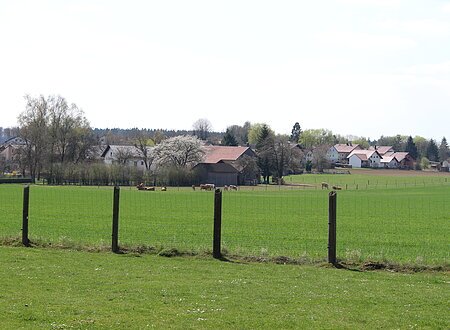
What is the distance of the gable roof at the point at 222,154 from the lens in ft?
424

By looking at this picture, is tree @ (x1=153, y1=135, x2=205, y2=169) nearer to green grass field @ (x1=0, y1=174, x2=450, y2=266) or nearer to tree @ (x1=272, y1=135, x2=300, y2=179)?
tree @ (x1=272, y1=135, x2=300, y2=179)

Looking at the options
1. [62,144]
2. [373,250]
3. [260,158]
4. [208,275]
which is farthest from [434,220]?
[260,158]

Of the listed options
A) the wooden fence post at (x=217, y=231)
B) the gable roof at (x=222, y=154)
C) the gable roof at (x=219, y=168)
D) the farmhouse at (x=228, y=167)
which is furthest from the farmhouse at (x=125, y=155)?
the wooden fence post at (x=217, y=231)

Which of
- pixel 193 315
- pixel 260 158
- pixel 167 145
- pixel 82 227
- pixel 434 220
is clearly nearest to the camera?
pixel 193 315

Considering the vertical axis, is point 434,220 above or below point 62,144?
below

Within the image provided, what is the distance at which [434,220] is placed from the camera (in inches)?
1634

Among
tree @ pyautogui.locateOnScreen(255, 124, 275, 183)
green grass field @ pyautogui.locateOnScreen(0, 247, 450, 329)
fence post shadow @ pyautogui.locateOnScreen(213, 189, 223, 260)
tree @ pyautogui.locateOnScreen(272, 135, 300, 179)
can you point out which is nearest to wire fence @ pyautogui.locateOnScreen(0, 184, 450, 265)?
fence post shadow @ pyautogui.locateOnScreen(213, 189, 223, 260)

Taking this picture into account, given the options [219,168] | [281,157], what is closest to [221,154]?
[219,168]

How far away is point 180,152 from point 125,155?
1348 cm

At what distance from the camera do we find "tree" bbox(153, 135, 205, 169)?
123875 millimetres

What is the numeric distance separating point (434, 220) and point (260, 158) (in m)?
97.0

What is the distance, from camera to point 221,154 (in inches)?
5167

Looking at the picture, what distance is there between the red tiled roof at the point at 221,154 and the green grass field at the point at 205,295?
369 feet

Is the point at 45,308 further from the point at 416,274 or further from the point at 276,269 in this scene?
the point at 416,274
